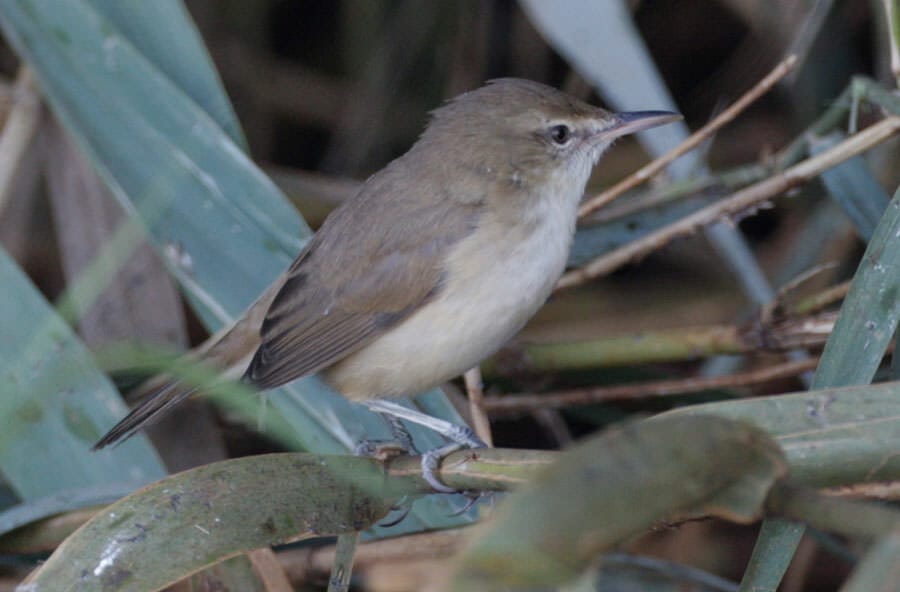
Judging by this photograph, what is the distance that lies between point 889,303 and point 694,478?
35.0 inches

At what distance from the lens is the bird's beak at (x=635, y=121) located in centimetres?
264

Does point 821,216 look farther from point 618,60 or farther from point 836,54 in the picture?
point 618,60

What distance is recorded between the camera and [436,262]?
2.49m

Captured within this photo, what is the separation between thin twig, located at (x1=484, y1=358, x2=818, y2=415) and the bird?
50cm

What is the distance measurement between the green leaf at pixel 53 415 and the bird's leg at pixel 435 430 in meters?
0.53

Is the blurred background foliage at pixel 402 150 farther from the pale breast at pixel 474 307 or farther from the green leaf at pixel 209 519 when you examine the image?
the pale breast at pixel 474 307

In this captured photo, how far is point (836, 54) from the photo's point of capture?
12.7 ft

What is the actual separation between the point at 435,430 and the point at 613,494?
4.71ft

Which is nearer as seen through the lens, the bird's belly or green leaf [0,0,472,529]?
the bird's belly

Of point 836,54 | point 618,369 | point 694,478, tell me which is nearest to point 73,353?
point 618,369

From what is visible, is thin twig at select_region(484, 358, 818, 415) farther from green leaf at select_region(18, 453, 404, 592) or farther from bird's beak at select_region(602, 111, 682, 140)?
green leaf at select_region(18, 453, 404, 592)

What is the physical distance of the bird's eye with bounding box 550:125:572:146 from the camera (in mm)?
2666

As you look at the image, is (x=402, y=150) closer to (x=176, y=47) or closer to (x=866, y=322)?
(x=176, y=47)

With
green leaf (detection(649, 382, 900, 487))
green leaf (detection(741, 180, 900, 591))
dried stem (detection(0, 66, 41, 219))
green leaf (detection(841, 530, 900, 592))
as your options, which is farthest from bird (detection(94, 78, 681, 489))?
green leaf (detection(841, 530, 900, 592))
